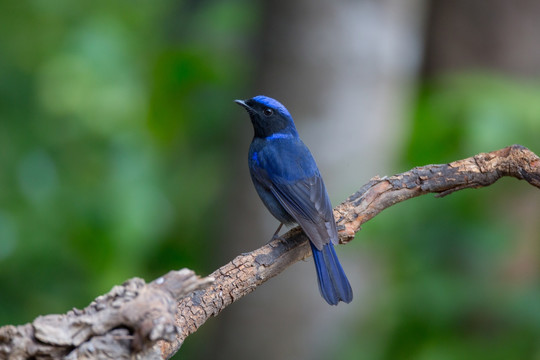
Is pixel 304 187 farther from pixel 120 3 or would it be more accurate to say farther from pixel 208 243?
pixel 120 3

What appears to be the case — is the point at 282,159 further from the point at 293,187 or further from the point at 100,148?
the point at 100,148

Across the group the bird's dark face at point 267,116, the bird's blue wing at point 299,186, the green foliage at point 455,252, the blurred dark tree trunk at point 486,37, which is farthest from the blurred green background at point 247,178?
the bird's blue wing at point 299,186

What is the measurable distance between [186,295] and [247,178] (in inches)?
123

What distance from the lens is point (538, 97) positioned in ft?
17.1

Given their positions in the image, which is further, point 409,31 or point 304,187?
point 409,31

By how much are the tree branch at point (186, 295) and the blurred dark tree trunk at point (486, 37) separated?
400 centimetres

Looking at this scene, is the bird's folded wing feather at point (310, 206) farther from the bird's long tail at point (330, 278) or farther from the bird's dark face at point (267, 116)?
the bird's dark face at point (267, 116)

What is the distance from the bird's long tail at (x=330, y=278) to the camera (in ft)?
11.6

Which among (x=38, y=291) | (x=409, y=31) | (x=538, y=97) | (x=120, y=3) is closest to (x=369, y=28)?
(x=409, y=31)

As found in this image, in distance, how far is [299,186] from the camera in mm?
4109

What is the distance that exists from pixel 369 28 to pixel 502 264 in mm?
2543

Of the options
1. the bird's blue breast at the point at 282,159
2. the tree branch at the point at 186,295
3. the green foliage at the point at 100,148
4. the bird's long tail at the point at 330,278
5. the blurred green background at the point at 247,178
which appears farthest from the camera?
the green foliage at the point at 100,148

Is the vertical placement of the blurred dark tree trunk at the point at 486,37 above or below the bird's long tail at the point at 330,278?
above

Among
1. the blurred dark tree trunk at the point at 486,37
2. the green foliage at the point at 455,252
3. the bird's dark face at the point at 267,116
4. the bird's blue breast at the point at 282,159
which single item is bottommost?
the green foliage at the point at 455,252
